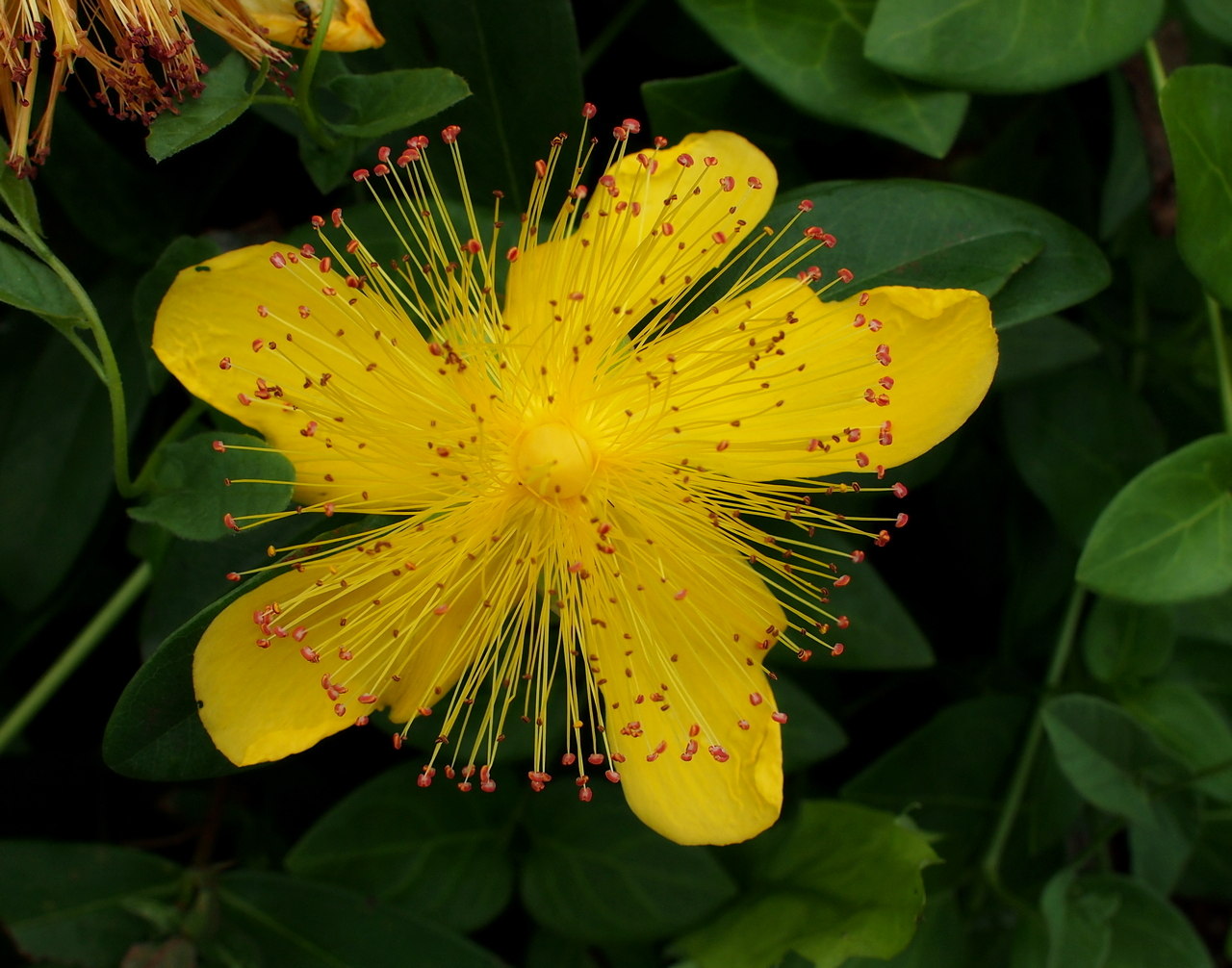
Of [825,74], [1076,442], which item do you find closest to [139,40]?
[825,74]

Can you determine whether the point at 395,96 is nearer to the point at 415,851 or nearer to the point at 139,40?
the point at 139,40

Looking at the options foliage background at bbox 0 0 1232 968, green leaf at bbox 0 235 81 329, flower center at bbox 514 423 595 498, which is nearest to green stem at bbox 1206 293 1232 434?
foliage background at bbox 0 0 1232 968

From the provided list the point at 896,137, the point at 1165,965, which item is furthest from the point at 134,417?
the point at 1165,965

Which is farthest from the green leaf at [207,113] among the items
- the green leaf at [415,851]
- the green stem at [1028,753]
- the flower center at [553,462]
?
the green stem at [1028,753]

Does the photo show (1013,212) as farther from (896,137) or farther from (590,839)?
(590,839)

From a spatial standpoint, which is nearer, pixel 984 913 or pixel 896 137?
pixel 896 137

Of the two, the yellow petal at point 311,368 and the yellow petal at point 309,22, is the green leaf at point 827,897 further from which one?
the yellow petal at point 309,22

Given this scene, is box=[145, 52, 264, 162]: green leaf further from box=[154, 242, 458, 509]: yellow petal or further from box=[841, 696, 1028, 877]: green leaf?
box=[841, 696, 1028, 877]: green leaf
